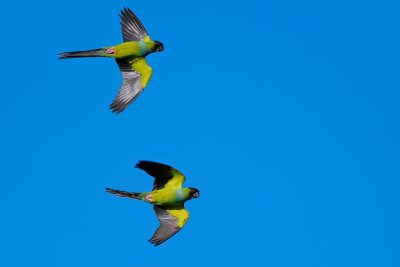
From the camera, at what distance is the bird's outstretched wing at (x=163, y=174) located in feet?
82.4

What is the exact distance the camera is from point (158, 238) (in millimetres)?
25688

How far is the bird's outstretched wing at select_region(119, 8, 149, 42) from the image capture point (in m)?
27.4

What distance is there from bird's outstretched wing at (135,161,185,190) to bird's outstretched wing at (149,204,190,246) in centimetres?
75

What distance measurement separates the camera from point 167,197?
85.0 feet

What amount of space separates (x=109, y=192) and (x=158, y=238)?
193cm

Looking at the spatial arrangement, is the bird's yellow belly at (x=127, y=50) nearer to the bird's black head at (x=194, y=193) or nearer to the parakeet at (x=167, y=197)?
the parakeet at (x=167, y=197)

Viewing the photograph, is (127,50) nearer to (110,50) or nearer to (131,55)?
(131,55)

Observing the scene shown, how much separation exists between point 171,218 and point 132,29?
19.5ft

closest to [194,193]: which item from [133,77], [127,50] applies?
[133,77]

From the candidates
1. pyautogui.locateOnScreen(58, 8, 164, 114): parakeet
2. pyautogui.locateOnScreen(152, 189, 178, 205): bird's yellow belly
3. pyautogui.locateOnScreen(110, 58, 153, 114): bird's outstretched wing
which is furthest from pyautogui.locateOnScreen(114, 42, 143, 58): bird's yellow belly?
pyautogui.locateOnScreen(152, 189, 178, 205): bird's yellow belly

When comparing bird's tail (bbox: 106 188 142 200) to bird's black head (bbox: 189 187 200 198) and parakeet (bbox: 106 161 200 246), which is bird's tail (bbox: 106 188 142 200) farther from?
bird's black head (bbox: 189 187 200 198)

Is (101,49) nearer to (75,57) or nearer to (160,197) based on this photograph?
(75,57)

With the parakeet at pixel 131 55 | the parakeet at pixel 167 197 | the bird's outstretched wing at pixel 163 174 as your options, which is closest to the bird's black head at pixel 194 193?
the parakeet at pixel 167 197

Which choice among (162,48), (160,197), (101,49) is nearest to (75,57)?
(101,49)
